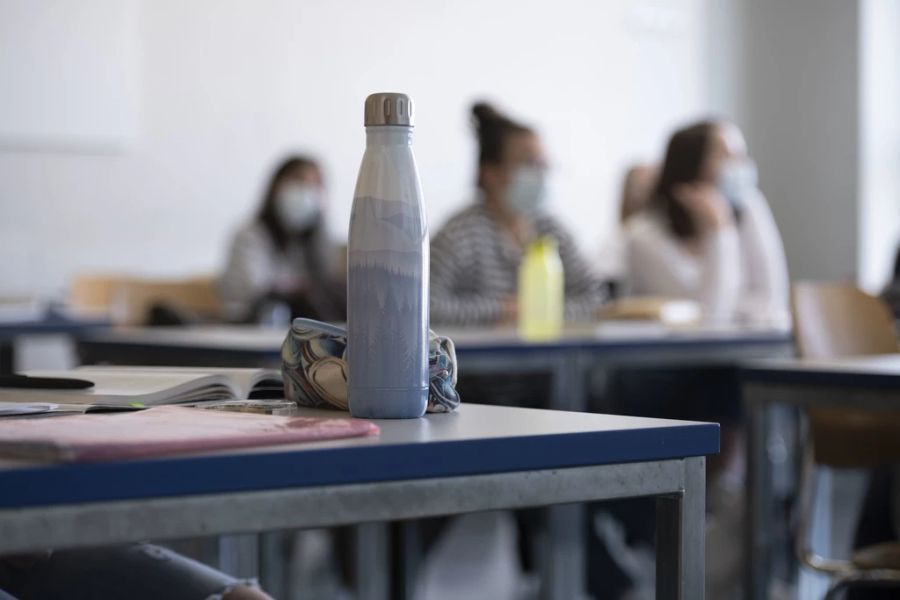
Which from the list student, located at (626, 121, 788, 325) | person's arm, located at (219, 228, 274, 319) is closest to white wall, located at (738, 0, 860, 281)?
student, located at (626, 121, 788, 325)

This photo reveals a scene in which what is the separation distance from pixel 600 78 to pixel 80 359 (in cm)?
442

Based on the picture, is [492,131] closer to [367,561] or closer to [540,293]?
[540,293]

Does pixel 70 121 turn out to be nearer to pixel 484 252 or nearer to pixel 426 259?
pixel 484 252

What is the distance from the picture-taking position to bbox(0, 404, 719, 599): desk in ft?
2.09

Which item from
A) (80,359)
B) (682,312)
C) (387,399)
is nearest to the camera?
(387,399)

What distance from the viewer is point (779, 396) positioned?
1.74 metres

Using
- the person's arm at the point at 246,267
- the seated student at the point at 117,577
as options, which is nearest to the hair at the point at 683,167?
the person's arm at the point at 246,267

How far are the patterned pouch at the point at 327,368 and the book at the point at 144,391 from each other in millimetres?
51

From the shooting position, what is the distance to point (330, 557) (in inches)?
134

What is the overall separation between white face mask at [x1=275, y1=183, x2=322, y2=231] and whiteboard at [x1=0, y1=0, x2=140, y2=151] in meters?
0.94

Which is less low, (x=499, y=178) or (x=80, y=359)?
(x=499, y=178)

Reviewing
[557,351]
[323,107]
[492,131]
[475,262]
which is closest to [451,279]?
[475,262]

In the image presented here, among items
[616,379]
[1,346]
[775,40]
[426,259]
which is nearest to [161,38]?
[1,346]

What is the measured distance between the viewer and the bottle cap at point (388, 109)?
0.86 meters
